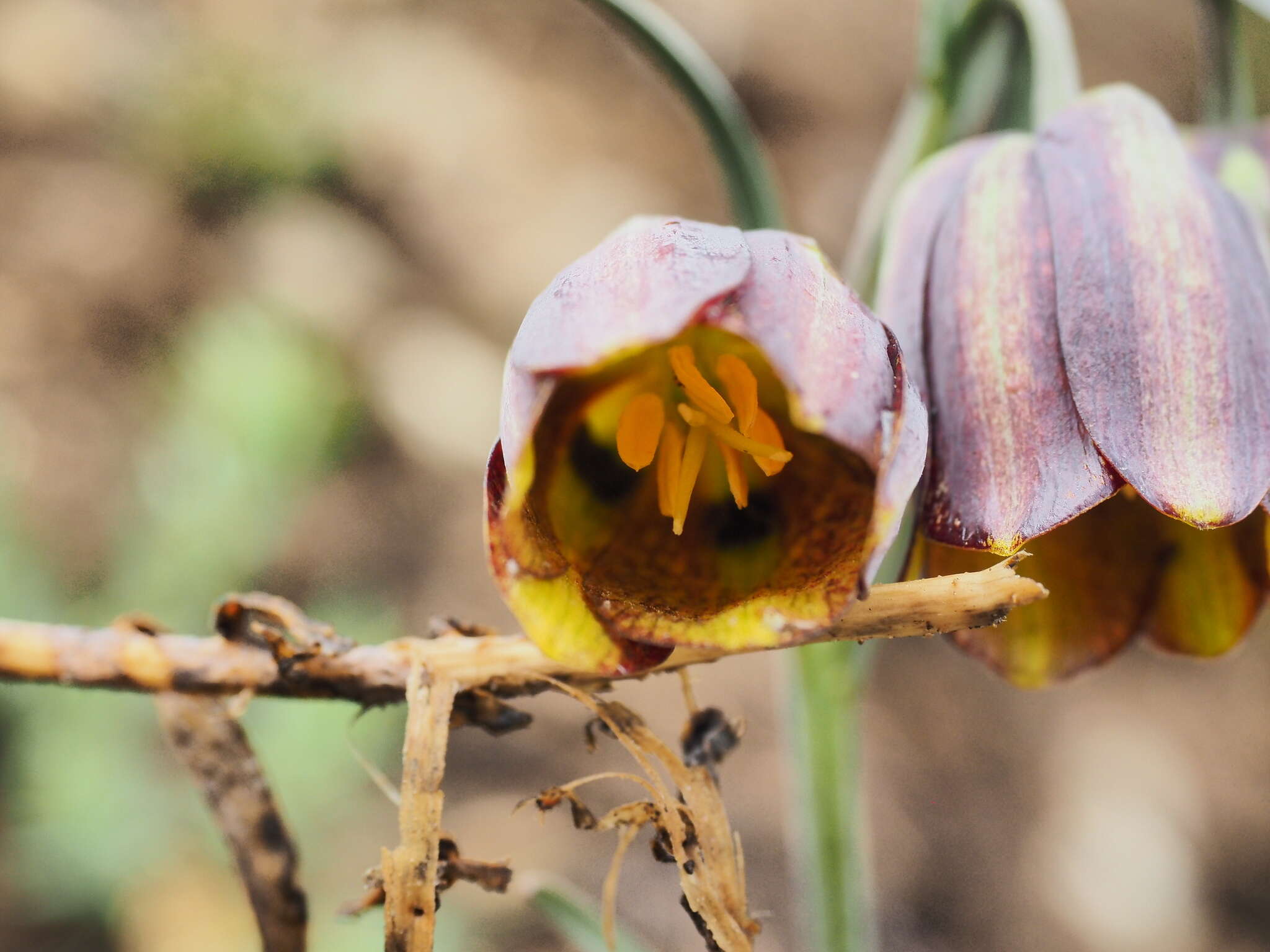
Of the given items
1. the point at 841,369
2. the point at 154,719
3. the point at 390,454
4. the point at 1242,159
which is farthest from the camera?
the point at 390,454

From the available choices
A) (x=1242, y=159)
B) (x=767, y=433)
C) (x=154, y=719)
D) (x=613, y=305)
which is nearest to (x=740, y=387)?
(x=767, y=433)

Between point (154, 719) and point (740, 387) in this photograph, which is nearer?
point (740, 387)

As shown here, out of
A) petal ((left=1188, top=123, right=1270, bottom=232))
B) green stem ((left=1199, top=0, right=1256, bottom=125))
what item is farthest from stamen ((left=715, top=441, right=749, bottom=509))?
green stem ((left=1199, top=0, right=1256, bottom=125))

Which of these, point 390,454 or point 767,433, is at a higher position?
point 390,454

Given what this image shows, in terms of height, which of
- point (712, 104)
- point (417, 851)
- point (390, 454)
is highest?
point (390, 454)

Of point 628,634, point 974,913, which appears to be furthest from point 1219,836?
point 628,634

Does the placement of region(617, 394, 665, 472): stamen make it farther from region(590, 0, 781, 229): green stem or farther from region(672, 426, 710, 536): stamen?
region(590, 0, 781, 229): green stem

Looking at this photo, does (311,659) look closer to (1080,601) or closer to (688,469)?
(688,469)
